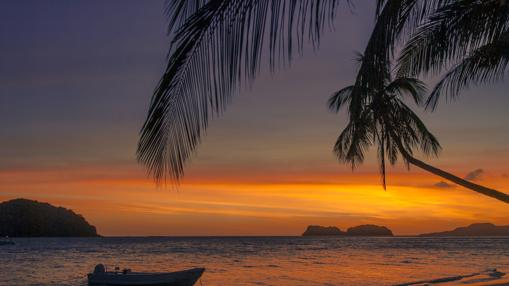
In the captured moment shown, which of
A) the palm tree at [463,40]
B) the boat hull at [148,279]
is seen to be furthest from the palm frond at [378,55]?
the boat hull at [148,279]

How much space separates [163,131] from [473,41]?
167 inches

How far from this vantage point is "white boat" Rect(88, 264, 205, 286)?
27312mm

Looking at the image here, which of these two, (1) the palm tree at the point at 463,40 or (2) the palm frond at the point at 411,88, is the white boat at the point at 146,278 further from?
(1) the palm tree at the point at 463,40

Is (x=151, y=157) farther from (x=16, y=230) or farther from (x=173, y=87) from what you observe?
(x=16, y=230)

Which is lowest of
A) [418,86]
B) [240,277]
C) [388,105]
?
[240,277]

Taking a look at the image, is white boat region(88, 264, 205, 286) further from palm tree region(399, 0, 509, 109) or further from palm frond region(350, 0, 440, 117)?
palm frond region(350, 0, 440, 117)

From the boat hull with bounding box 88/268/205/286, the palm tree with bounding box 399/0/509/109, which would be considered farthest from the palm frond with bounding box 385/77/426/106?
the boat hull with bounding box 88/268/205/286

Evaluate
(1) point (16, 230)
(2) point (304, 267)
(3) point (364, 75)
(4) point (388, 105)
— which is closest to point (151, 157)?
(3) point (364, 75)

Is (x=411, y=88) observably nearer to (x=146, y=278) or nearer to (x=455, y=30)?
(x=455, y=30)

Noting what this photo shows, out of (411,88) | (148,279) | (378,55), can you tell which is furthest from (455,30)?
(148,279)

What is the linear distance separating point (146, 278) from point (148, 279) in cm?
17

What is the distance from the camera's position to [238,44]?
8.05ft

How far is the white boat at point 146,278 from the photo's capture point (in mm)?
27312

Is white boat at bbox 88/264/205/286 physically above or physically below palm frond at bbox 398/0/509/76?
below
